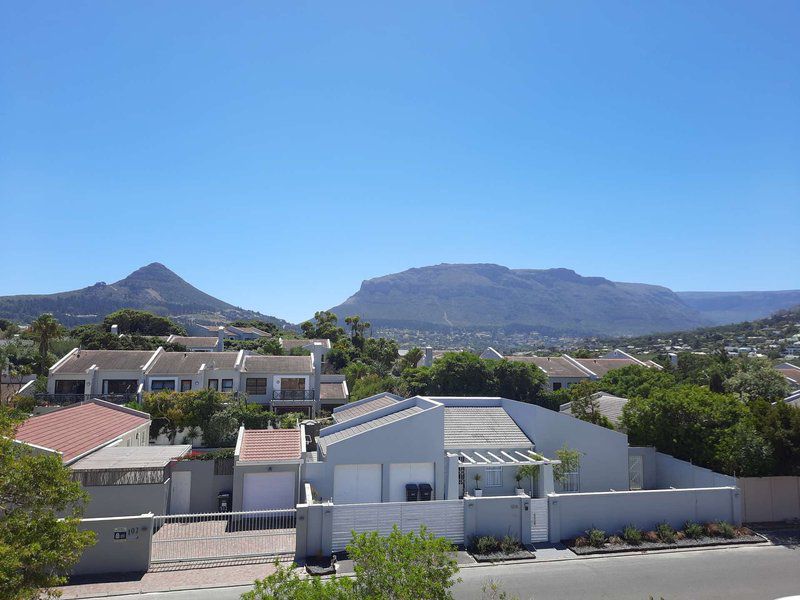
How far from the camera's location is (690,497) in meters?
19.2

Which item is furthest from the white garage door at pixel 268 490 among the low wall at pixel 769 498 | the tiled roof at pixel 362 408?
the low wall at pixel 769 498

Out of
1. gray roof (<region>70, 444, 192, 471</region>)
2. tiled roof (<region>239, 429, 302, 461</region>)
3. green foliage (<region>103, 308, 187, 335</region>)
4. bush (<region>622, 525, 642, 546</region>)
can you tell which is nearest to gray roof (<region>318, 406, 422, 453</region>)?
tiled roof (<region>239, 429, 302, 461</region>)

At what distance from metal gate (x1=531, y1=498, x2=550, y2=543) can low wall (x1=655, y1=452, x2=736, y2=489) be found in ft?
26.7

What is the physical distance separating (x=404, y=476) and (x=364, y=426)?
3070mm

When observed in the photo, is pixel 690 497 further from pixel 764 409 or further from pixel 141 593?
pixel 141 593

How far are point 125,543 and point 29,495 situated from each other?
269 inches

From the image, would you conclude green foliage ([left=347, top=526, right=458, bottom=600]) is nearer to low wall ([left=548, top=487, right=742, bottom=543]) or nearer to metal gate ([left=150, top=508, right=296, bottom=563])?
metal gate ([left=150, top=508, right=296, bottom=563])

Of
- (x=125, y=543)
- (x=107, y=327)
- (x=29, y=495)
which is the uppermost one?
(x=107, y=327)

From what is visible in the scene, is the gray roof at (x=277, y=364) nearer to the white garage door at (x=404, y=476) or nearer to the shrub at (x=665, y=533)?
the white garage door at (x=404, y=476)

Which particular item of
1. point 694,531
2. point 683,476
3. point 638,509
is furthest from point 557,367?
point 638,509

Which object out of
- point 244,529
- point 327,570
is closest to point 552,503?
point 327,570

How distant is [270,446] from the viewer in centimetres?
2253

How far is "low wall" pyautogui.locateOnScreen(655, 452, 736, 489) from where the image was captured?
2097 cm

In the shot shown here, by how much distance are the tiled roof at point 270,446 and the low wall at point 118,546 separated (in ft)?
20.3
